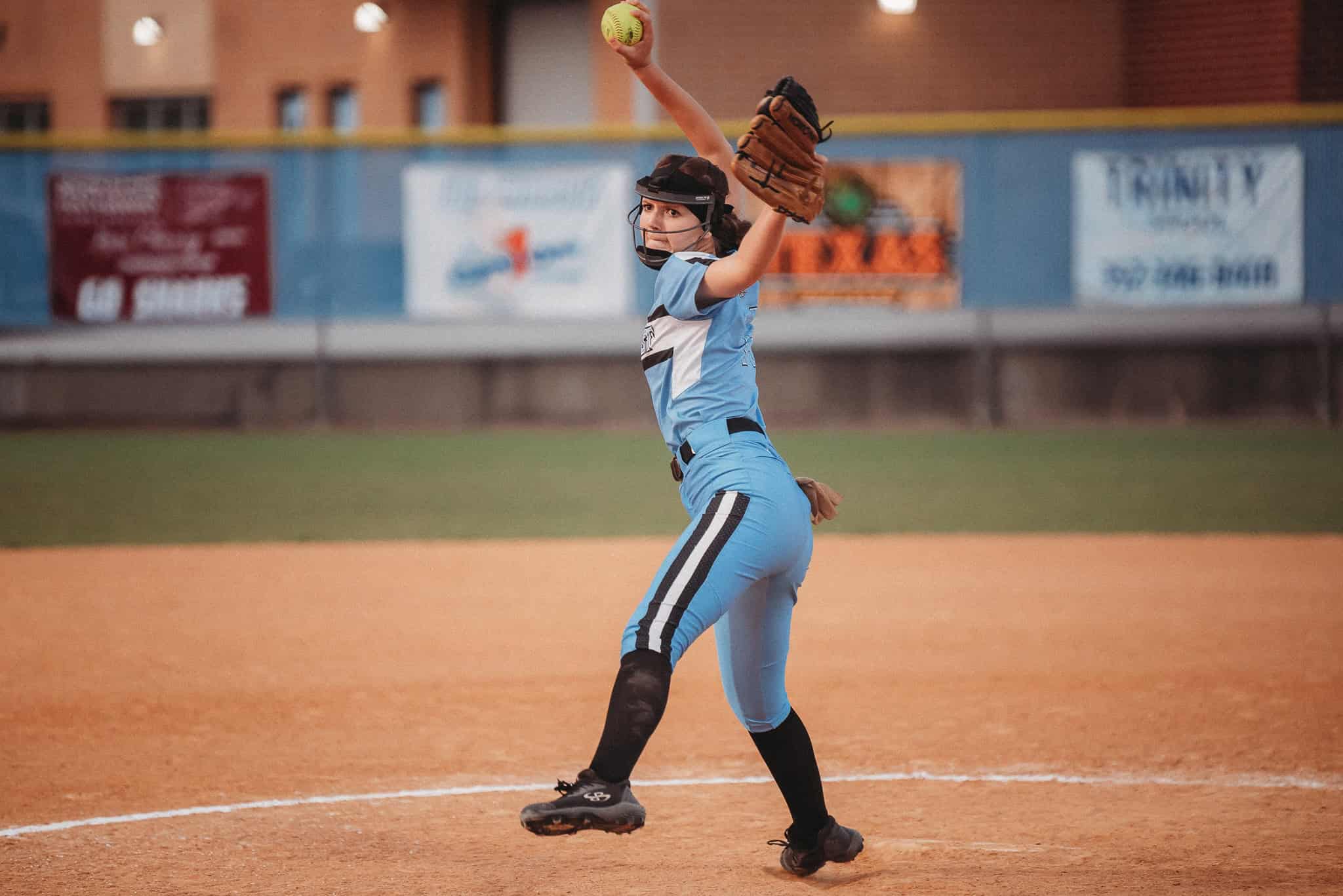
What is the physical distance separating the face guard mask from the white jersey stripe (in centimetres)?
59

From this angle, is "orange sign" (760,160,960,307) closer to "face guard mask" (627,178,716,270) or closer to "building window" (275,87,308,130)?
"building window" (275,87,308,130)

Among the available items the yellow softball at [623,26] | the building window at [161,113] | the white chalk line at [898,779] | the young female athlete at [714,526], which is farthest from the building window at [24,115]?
the young female athlete at [714,526]

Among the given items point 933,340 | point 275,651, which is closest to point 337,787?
point 275,651

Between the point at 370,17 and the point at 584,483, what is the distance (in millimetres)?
12887

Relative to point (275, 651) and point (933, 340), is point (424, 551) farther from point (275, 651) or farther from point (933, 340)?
point (933, 340)

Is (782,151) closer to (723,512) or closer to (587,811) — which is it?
(723,512)

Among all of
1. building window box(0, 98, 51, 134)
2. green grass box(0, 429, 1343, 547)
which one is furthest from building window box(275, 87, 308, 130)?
green grass box(0, 429, 1343, 547)

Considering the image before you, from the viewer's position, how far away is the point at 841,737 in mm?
5398

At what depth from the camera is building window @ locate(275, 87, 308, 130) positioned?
23938mm

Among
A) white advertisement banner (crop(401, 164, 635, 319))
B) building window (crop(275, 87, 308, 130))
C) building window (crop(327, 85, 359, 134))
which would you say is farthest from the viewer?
building window (crop(275, 87, 308, 130))

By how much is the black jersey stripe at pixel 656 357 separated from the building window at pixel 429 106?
20649 millimetres

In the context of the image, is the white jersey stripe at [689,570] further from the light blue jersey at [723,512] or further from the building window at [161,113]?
the building window at [161,113]

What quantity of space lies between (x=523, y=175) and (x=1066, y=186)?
18.7ft

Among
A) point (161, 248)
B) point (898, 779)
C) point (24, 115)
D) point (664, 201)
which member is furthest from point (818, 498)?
point (24, 115)
